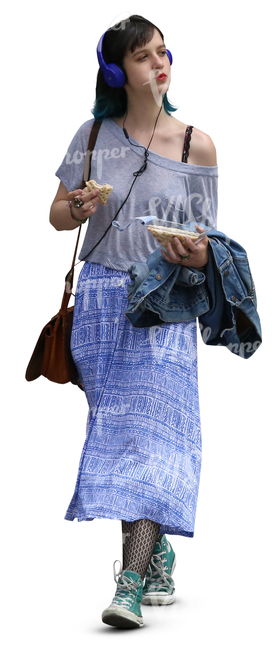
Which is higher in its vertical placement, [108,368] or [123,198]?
[123,198]

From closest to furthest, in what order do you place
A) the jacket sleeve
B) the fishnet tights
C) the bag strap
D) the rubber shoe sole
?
the rubber shoe sole, the fishnet tights, the jacket sleeve, the bag strap

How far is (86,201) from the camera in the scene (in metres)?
5.54

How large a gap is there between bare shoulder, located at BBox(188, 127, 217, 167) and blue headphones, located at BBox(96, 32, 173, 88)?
41cm

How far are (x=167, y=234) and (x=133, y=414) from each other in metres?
0.82

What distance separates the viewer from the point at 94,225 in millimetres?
5750

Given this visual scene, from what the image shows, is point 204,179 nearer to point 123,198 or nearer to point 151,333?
point 123,198

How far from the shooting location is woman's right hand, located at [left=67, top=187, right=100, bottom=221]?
5.52 metres

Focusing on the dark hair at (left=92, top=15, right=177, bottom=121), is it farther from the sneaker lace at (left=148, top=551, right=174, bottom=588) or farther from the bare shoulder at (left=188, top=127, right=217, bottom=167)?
the sneaker lace at (left=148, top=551, right=174, bottom=588)

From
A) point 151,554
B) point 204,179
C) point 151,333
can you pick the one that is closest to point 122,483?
point 151,554

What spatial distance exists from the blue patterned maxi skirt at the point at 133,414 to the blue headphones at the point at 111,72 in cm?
84

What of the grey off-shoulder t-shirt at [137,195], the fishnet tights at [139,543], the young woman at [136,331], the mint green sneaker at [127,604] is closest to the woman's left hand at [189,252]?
the young woman at [136,331]

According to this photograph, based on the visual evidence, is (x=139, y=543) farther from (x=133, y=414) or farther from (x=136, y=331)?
(x=136, y=331)

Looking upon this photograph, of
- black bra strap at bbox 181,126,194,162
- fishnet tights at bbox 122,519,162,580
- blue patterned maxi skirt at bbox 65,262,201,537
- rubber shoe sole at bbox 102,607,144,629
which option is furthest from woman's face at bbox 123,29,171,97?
rubber shoe sole at bbox 102,607,144,629

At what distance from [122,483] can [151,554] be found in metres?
0.34
